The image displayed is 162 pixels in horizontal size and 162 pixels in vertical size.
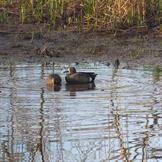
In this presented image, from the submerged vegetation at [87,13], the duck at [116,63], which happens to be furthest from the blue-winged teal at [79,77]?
the submerged vegetation at [87,13]

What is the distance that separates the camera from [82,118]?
8.39m

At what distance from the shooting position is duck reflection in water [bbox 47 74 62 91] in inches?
408

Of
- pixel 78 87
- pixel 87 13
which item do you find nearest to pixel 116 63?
pixel 78 87

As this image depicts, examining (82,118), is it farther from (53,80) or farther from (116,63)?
(116,63)

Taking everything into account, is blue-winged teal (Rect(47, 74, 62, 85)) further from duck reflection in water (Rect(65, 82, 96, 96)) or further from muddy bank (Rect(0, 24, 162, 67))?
muddy bank (Rect(0, 24, 162, 67))

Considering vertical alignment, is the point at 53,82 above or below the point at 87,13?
below

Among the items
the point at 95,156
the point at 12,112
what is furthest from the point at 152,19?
the point at 95,156

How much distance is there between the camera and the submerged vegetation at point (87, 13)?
14.4 m

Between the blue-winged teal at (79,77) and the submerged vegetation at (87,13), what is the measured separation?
3734 millimetres

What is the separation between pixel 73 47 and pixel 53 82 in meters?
3.55

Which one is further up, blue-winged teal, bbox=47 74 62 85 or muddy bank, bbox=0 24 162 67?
muddy bank, bbox=0 24 162 67

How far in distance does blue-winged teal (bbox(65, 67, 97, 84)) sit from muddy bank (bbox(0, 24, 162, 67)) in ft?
5.70

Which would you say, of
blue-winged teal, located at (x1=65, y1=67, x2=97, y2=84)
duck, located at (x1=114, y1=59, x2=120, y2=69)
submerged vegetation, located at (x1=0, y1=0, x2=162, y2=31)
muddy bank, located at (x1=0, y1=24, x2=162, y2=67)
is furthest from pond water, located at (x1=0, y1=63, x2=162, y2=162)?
submerged vegetation, located at (x1=0, y1=0, x2=162, y2=31)

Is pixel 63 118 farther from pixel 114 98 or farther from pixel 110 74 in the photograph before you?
pixel 110 74
